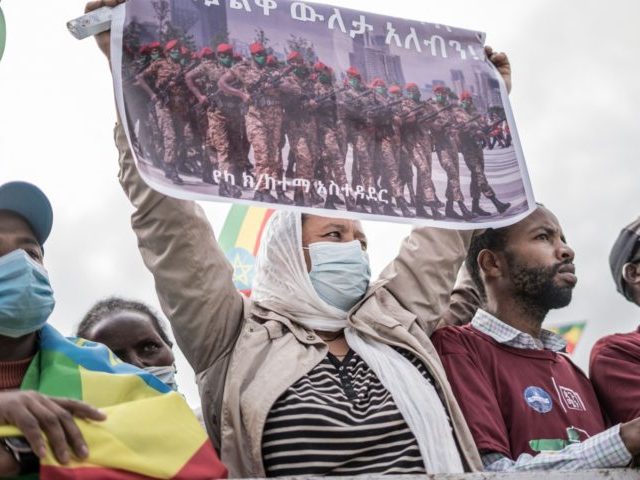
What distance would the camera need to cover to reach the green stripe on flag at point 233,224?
7.55 m

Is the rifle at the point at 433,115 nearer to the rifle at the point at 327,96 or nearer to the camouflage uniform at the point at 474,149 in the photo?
the camouflage uniform at the point at 474,149

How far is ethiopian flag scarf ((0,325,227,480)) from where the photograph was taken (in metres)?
2.90

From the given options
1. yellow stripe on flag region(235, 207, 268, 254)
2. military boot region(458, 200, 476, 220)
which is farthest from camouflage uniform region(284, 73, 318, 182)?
yellow stripe on flag region(235, 207, 268, 254)

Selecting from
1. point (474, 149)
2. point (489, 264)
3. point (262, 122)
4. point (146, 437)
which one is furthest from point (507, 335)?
point (146, 437)

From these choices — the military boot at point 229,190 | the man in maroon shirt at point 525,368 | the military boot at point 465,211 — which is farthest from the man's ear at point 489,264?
the military boot at point 229,190

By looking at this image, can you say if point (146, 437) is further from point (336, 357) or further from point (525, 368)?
point (525, 368)

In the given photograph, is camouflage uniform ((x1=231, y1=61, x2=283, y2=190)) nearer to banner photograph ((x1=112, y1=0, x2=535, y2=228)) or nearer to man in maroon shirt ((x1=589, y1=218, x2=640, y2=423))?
banner photograph ((x1=112, y1=0, x2=535, y2=228))

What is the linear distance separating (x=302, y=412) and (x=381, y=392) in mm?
315

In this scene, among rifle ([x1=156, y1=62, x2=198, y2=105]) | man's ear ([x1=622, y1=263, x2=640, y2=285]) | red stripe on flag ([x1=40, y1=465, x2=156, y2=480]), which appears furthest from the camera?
man's ear ([x1=622, y1=263, x2=640, y2=285])

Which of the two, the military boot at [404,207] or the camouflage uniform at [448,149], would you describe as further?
the camouflage uniform at [448,149]

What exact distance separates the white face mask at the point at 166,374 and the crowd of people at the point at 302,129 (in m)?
1.46

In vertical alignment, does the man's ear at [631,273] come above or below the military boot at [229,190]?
below

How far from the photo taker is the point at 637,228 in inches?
204

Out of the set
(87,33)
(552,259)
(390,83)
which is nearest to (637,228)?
(552,259)
